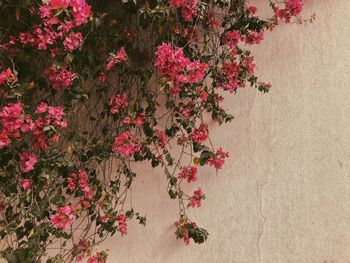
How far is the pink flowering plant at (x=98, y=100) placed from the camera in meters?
1.03

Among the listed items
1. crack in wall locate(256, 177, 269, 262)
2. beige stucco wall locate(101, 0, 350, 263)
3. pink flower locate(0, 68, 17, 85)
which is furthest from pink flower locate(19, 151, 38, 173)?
crack in wall locate(256, 177, 269, 262)

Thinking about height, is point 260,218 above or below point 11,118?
above

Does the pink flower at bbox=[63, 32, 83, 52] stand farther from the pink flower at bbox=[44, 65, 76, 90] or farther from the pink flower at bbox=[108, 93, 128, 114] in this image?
the pink flower at bbox=[108, 93, 128, 114]

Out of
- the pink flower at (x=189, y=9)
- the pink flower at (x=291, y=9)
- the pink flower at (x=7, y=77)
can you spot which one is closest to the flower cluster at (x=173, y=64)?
the pink flower at (x=189, y=9)

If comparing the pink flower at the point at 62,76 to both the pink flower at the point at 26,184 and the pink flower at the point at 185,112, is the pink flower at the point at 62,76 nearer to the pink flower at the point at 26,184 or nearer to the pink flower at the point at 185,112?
the pink flower at the point at 26,184

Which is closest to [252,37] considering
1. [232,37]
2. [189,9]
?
[232,37]

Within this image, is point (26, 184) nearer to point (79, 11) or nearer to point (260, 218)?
point (79, 11)

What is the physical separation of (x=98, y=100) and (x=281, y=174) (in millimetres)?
862

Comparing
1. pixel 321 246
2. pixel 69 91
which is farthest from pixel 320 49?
pixel 69 91

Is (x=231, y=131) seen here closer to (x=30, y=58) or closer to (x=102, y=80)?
(x=102, y=80)

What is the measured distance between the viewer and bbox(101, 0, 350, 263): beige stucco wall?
5.34ft

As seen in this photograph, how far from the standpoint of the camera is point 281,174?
1.66 meters

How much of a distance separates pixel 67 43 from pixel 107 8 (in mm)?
375

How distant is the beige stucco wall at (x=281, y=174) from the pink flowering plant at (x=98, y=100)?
3.7 inches
